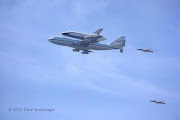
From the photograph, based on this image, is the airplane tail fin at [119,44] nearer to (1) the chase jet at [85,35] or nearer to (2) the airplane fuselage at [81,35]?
(1) the chase jet at [85,35]

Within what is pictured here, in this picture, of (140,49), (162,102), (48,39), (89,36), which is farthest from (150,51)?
(48,39)

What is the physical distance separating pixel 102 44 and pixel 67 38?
19.2m

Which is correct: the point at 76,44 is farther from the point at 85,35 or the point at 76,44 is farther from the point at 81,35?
the point at 85,35

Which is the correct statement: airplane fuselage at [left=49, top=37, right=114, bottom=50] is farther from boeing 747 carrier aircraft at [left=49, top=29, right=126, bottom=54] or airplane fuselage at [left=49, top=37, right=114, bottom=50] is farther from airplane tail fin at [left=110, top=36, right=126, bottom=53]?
airplane tail fin at [left=110, top=36, right=126, bottom=53]

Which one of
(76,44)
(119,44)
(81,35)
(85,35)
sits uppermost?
(119,44)

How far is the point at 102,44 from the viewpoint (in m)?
152

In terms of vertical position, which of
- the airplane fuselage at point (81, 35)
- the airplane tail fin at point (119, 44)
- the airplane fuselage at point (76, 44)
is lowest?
the airplane fuselage at point (76, 44)

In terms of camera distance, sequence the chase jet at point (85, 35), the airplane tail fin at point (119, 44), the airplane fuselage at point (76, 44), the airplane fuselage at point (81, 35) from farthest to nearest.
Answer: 1. the airplane tail fin at point (119, 44)
2. the airplane fuselage at point (76, 44)
3. the chase jet at point (85, 35)
4. the airplane fuselage at point (81, 35)

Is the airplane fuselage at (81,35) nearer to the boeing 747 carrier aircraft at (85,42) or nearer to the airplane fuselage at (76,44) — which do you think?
the boeing 747 carrier aircraft at (85,42)

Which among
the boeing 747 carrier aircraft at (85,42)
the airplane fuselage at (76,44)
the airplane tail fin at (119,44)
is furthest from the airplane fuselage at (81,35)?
the airplane tail fin at (119,44)

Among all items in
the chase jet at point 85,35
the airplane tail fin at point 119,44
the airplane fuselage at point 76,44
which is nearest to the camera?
the chase jet at point 85,35

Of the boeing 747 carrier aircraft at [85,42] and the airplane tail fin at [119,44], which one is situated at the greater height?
the airplane tail fin at [119,44]

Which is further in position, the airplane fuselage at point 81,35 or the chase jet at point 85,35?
the chase jet at point 85,35

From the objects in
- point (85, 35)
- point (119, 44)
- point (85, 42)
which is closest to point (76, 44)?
point (85, 42)
